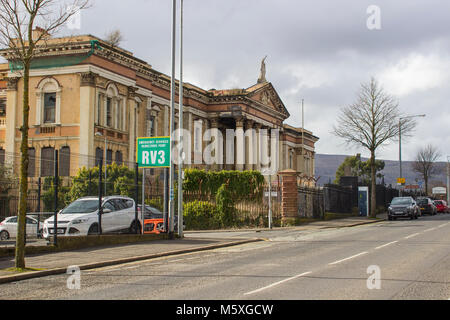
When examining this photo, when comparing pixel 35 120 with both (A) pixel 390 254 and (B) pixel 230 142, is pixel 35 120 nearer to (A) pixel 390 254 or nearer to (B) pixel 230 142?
(B) pixel 230 142

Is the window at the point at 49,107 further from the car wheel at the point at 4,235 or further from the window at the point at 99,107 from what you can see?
the car wheel at the point at 4,235

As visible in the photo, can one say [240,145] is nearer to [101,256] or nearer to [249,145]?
[249,145]

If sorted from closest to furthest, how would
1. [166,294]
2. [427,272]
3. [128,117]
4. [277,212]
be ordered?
1. [166,294]
2. [427,272]
3. [277,212]
4. [128,117]

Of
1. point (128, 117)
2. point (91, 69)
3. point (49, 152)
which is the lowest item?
point (49, 152)

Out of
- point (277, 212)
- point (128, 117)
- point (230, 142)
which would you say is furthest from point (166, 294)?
point (230, 142)

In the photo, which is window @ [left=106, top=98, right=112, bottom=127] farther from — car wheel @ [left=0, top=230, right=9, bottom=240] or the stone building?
car wheel @ [left=0, top=230, right=9, bottom=240]

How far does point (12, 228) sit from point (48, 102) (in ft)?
91.1

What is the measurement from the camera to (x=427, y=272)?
11.6 metres

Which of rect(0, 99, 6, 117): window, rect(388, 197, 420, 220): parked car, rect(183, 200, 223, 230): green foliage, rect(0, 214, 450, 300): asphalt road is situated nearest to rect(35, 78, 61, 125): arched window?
rect(0, 99, 6, 117): window

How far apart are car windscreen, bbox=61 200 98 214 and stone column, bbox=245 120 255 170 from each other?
45644 mm

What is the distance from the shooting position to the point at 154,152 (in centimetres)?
2192

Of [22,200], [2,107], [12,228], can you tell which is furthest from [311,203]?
[2,107]

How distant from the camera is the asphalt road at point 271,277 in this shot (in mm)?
9258
